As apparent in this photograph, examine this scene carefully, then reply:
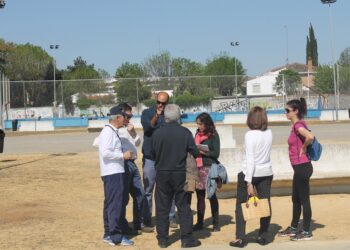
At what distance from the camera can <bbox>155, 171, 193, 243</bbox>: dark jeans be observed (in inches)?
264

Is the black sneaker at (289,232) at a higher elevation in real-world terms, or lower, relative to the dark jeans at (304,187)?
lower

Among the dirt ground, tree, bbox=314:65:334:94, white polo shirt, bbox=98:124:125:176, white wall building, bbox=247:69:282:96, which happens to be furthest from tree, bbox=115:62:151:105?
white wall building, bbox=247:69:282:96

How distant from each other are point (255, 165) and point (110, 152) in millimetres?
1649

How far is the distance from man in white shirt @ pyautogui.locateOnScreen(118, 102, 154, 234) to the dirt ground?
283 mm

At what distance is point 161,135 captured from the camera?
6.70m

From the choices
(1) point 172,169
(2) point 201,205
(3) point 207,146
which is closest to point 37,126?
(2) point 201,205

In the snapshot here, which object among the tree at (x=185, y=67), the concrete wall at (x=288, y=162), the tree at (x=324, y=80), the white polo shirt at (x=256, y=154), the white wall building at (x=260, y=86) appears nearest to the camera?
the white polo shirt at (x=256, y=154)

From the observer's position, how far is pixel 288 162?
35.0 feet

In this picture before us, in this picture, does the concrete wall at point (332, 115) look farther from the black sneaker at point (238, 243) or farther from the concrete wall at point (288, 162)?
the black sneaker at point (238, 243)

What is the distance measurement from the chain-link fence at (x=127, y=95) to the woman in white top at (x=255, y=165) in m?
35.7

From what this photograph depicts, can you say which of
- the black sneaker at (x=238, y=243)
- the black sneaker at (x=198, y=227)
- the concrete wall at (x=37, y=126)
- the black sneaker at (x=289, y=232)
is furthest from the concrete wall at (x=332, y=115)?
the black sneaker at (x=238, y=243)

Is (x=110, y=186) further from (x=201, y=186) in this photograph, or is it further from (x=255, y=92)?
(x=255, y=92)

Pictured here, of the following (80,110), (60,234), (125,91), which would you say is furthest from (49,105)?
(60,234)

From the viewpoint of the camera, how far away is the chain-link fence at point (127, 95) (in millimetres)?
44438
